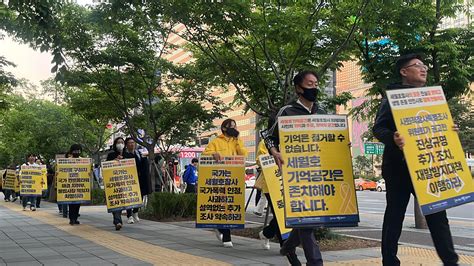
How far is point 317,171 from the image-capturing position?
4441mm

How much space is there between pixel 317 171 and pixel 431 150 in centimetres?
92

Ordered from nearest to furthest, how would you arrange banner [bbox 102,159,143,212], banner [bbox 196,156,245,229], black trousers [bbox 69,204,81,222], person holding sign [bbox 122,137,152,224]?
banner [bbox 196,156,245,229] → banner [bbox 102,159,143,212] → person holding sign [bbox 122,137,152,224] → black trousers [bbox 69,204,81,222]

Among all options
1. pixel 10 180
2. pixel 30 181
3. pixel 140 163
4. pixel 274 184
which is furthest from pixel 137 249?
pixel 10 180

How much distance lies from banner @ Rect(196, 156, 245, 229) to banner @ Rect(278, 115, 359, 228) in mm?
3151

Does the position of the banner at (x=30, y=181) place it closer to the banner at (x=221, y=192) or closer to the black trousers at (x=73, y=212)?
the black trousers at (x=73, y=212)

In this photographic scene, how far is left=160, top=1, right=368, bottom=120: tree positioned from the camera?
27.6ft

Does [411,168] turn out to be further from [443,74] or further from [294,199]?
[443,74]

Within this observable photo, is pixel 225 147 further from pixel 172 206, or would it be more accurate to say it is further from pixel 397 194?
pixel 172 206

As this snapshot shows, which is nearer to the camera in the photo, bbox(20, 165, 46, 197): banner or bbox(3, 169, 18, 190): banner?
bbox(20, 165, 46, 197): banner

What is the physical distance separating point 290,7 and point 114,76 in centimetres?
645

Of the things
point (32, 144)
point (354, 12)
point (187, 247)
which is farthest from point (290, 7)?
point (32, 144)

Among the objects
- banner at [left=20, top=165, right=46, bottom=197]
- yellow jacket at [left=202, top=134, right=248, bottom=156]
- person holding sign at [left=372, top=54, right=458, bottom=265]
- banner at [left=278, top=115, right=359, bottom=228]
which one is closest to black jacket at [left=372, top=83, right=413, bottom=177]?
person holding sign at [left=372, top=54, right=458, bottom=265]

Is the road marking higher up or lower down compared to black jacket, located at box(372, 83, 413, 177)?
lower down

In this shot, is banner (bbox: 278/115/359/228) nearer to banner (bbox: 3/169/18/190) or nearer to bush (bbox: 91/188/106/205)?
bush (bbox: 91/188/106/205)
